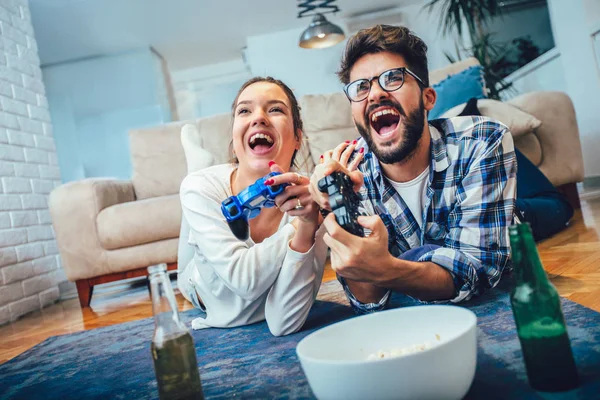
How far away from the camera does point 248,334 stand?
4.52 feet

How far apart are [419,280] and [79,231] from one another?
2.22 m

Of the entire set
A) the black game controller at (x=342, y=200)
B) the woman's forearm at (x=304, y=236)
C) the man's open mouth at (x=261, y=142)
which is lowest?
the woman's forearm at (x=304, y=236)

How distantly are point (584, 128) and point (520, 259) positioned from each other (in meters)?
3.48

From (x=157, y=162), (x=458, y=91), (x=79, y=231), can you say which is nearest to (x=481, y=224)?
(x=458, y=91)

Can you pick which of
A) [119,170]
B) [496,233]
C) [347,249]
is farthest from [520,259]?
[119,170]

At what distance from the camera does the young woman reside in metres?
1.17

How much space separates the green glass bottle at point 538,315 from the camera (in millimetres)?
625

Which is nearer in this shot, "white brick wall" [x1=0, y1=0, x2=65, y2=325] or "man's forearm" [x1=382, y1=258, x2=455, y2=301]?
"man's forearm" [x1=382, y1=258, x2=455, y2=301]

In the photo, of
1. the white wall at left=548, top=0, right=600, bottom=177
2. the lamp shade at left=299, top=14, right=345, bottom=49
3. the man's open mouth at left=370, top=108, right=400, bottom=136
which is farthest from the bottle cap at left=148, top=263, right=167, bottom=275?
the lamp shade at left=299, top=14, right=345, bottom=49

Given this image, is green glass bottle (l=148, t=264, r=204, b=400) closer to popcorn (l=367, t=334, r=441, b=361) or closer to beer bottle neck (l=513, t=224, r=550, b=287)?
popcorn (l=367, t=334, r=441, b=361)

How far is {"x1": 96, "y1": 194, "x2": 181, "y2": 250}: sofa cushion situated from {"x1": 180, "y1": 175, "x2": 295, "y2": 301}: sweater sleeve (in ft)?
4.75

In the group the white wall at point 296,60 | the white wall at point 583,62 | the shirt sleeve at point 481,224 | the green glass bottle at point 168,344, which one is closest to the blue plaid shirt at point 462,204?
the shirt sleeve at point 481,224

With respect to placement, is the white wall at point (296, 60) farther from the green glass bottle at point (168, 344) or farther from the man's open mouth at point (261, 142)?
the green glass bottle at point (168, 344)

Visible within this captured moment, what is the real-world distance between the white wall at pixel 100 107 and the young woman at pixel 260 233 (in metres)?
5.39
